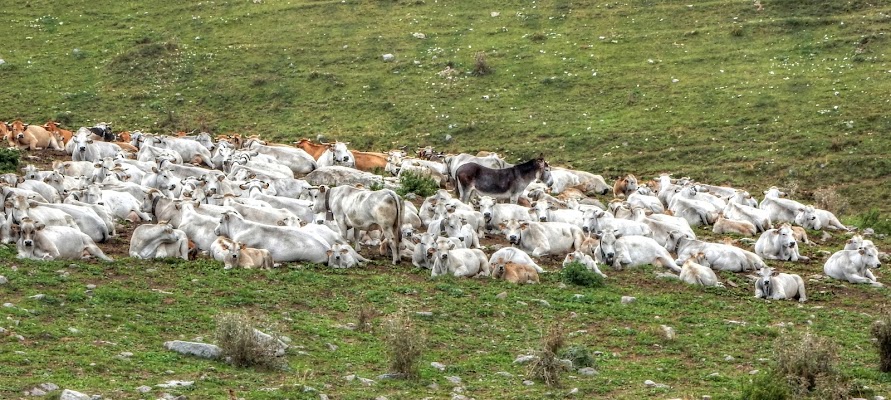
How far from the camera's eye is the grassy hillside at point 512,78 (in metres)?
36.7

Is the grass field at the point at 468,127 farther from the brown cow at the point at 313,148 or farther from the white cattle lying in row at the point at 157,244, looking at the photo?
the brown cow at the point at 313,148

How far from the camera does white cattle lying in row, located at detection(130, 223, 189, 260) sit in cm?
1980

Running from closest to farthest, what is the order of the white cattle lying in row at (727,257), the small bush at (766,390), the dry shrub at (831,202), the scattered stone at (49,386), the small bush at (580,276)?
the scattered stone at (49,386) < the small bush at (766,390) < the small bush at (580,276) < the white cattle lying in row at (727,257) < the dry shrub at (831,202)

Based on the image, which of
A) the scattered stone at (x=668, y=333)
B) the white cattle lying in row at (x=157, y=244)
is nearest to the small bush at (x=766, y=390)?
the scattered stone at (x=668, y=333)

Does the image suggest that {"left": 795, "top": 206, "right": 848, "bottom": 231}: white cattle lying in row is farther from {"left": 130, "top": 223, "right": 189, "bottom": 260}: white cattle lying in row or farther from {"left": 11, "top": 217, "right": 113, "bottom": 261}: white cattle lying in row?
{"left": 11, "top": 217, "right": 113, "bottom": 261}: white cattle lying in row

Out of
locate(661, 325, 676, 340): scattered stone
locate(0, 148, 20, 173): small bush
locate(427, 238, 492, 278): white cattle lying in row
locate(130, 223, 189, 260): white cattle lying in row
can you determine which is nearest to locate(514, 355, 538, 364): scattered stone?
locate(661, 325, 676, 340): scattered stone

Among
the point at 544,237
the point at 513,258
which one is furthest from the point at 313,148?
the point at 513,258

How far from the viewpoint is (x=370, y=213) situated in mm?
21766

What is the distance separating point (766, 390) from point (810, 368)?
122 cm

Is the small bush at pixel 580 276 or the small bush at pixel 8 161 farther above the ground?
the small bush at pixel 8 161

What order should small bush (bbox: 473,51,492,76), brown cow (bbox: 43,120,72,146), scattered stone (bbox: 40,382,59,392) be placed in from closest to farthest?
scattered stone (bbox: 40,382,59,392) < brown cow (bbox: 43,120,72,146) < small bush (bbox: 473,51,492,76)

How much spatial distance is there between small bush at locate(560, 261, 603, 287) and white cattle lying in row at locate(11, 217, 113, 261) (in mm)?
7292

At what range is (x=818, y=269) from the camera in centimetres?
2328

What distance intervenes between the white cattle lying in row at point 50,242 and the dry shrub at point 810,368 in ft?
34.3
